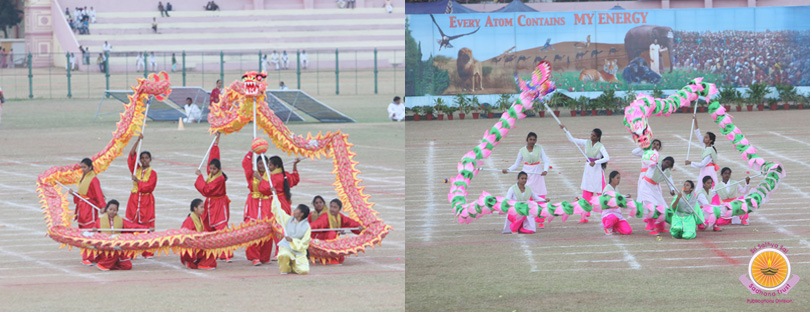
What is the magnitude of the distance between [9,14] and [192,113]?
36793 millimetres

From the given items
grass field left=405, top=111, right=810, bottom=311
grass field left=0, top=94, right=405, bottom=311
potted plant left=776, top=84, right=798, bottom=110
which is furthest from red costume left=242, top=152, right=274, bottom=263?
potted plant left=776, top=84, right=798, bottom=110

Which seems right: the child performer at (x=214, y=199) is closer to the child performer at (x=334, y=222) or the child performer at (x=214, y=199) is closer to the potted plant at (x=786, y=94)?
the child performer at (x=334, y=222)

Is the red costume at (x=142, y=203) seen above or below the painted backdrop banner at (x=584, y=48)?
below

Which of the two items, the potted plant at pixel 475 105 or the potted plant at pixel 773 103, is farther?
the potted plant at pixel 475 105

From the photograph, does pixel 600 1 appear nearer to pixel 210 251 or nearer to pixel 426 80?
pixel 426 80

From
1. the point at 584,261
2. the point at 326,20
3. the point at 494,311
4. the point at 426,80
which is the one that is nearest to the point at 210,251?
the point at 494,311

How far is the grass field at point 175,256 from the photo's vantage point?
9.92 m

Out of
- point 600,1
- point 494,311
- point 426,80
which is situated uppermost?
point 600,1

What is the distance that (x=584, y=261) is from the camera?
1180 cm

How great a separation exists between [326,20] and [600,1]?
18.9 metres

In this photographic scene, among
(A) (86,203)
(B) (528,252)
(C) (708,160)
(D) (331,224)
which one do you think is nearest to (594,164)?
(C) (708,160)

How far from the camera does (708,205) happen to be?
13.3 metres

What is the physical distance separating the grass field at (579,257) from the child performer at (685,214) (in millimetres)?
161

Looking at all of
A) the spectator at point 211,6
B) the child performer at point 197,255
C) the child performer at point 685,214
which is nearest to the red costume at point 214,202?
the child performer at point 197,255
